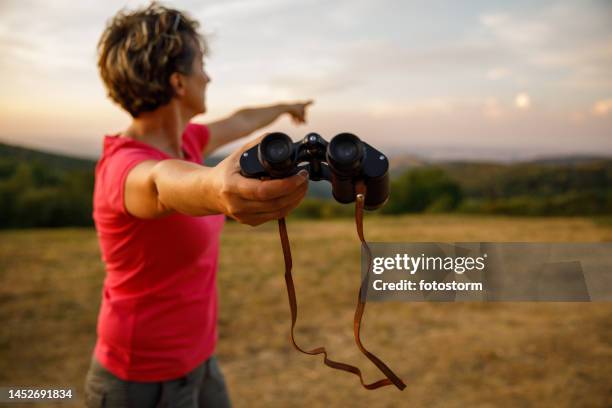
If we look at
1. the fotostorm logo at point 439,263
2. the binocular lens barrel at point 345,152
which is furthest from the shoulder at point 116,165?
the fotostorm logo at point 439,263

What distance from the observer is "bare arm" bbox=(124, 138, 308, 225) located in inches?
52.6

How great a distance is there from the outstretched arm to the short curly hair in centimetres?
100

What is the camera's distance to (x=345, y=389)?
5.05 m

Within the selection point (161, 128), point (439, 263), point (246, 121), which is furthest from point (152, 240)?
point (246, 121)

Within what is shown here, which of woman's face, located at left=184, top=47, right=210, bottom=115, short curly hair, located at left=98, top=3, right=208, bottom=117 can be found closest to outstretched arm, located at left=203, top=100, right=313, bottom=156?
woman's face, located at left=184, top=47, right=210, bottom=115

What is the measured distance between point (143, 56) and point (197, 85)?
0.92ft

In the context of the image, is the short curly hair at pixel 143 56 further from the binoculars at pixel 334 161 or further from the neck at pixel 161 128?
the binoculars at pixel 334 161

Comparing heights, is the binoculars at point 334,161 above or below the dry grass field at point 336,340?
above

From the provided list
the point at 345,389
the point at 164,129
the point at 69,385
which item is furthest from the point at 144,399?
the point at 69,385

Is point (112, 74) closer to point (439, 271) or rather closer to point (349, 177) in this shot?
point (349, 177)

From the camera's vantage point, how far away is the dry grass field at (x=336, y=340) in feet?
16.3

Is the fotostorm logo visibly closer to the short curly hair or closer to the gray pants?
the gray pants

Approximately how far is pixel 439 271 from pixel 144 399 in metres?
1.86

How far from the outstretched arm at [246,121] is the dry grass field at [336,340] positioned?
1605 millimetres
